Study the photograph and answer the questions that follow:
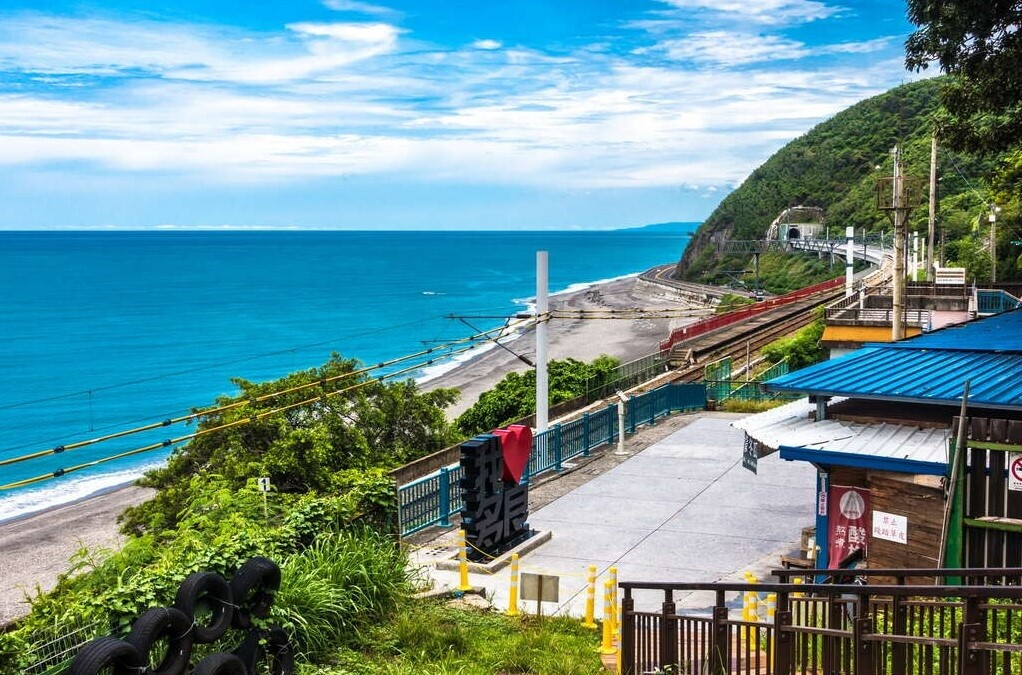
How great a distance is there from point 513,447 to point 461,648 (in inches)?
235

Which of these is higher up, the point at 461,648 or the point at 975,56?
the point at 975,56

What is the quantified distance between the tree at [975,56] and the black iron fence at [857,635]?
32.4ft

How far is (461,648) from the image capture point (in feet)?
36.0

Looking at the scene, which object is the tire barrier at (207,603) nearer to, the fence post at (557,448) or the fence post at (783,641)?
the fence post at (783,641)

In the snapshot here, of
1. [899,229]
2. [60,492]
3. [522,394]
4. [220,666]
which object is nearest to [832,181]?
[522,394]

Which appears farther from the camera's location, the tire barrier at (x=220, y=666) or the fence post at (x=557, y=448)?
the fence post at (x=557, y=448)

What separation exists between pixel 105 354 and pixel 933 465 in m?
91.6

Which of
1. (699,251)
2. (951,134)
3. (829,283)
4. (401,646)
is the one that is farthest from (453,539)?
(699,251)

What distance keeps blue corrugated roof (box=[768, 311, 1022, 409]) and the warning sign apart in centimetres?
257

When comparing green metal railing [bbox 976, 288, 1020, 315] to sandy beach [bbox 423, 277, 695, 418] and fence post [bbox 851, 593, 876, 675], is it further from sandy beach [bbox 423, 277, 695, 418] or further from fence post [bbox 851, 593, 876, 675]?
sandy beach [bbox 423, 277, 695, 418]

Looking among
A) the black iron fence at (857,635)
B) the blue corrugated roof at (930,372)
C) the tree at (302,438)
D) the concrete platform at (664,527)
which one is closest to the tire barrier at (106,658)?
the black iron fence at (857,635)

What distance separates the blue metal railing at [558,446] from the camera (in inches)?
699

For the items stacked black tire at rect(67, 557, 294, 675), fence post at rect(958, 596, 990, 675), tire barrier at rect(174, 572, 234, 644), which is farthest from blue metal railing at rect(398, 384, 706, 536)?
fence post at rect(958, 596, 990, 675)

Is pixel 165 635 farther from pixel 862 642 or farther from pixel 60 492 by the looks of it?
pixel 60 492
